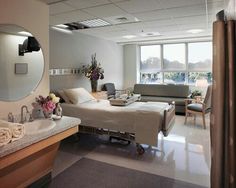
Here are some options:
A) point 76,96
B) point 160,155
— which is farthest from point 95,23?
point 160,155

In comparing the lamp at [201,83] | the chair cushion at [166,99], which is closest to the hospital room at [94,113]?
the chair cushion at [166,99]

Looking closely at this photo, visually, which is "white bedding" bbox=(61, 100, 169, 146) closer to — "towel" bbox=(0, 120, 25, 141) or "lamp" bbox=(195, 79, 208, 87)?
"towel" bbox=(0, 120, 25, 141)

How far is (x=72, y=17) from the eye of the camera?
364 cm

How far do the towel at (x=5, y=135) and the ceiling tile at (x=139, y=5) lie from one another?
7.62ft

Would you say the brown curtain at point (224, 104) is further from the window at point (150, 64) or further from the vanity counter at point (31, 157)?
the window at point (150, 64)

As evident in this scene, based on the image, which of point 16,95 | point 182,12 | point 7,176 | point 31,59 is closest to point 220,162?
point 7,176

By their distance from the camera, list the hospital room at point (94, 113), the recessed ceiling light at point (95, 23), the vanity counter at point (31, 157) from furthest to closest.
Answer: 1. the recessed ceiling light at point (95, 23)
2. the vanity counter at point (31, 157)
3. the hospital room at point (94, 113)

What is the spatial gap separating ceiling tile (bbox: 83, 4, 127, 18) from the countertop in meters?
1.86

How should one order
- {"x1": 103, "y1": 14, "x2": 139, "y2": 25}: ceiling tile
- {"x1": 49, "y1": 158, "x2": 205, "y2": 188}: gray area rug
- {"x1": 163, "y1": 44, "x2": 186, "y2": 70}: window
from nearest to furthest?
{"x1": 49, "y1": 158, "x2": 205, "y2": 188}: gray area rug, {"x1": 103, "y1": 14, "x2": 139, "y2": 25}: ceiling tile, {"x1": 163, "y1": 44, "x2": 186, "y2": 70}: window

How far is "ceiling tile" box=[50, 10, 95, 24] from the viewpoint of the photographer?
3.41 metres

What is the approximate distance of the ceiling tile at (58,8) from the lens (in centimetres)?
295

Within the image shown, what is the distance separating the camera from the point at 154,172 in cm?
275

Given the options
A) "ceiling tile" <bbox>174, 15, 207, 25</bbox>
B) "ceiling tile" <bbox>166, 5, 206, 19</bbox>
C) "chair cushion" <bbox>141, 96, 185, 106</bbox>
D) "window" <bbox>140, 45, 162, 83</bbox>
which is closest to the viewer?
"ceiling tile" <bbox>166, 5, 206, 19</bbox>

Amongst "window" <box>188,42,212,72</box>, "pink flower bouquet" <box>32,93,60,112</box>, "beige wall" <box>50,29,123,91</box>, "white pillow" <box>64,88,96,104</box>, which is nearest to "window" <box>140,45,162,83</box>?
"window" <box>188,42,212,72</box>
